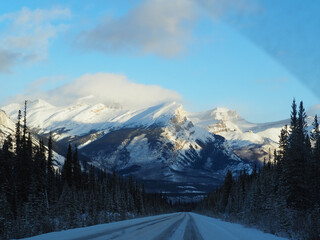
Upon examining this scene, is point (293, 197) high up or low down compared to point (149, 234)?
up

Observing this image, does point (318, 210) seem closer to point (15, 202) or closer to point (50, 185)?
point (15, 202)

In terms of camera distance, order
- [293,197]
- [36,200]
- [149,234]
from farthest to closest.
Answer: [293,197] → [36,200] → [149,234]

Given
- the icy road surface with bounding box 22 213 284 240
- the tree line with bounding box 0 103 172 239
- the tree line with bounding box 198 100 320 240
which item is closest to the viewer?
the icy road surface with bounding box 22 213 284 240

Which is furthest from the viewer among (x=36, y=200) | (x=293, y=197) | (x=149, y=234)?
(x=293, y=197)

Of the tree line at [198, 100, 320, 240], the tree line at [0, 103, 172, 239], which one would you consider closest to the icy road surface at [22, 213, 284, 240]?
the tree line at [198, 100, 320, 240]

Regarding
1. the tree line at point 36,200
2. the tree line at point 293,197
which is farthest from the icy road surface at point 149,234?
the tree line at point 36,200

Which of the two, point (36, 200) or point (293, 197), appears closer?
point (36, 200)

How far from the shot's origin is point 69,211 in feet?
114

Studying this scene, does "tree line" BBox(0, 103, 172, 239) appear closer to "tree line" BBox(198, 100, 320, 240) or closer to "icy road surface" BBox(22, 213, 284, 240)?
"icy road surface" BBox(22, 213, 284, 240)

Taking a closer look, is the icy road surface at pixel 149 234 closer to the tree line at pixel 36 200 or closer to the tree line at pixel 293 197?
the tree line at pixel 293 197

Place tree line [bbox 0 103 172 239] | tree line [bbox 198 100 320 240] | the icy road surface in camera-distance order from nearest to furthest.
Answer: the icy road surface, tree line [bbox 198 100 320 240], tree line [bbox 0 103 172 239]

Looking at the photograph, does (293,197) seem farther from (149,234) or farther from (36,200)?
(149,234)

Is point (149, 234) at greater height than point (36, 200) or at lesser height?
lesser

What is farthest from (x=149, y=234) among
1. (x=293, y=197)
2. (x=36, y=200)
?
(x=293, y=197)
